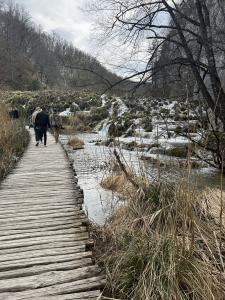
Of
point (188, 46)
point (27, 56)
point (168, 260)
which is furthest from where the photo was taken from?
point (27, 56)

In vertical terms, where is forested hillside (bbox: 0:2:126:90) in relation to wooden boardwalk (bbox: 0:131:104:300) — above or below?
above

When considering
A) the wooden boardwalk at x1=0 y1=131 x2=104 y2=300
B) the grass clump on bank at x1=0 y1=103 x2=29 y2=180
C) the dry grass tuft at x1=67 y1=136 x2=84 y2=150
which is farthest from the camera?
the dry grass tuft at x1=67 y1=136 x2=84 y2=150

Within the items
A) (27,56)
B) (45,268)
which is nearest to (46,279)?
(45,268)

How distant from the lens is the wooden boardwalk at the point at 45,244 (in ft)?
10.9

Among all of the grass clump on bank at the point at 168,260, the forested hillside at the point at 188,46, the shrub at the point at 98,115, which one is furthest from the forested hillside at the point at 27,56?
the grass clump on bank at the point at 168,260

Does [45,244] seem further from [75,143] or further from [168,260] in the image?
[75,143]

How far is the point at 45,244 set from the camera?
4.28 metres

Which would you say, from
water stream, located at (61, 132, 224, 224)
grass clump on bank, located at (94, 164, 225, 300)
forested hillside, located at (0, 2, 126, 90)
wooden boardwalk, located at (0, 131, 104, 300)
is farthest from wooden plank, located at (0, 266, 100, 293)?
forested hillside, located at (0, 2, 126, 90)

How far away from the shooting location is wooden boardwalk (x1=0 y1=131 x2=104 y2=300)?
3328 millimetres

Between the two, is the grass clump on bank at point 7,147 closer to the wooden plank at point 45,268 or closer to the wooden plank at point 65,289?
the wooden plank at point 45,268

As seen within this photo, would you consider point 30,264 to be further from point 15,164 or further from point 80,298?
point 15,164

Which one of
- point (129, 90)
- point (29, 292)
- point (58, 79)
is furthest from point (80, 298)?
point (58, 79)

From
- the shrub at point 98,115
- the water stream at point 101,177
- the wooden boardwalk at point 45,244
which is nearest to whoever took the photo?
the wooden boardwalk at point 45,244

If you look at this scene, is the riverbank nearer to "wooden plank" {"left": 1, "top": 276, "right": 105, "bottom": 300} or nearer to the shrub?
"wooden plank" {"left": 1, "top": 276, "right": 105, "bottom": 300}
